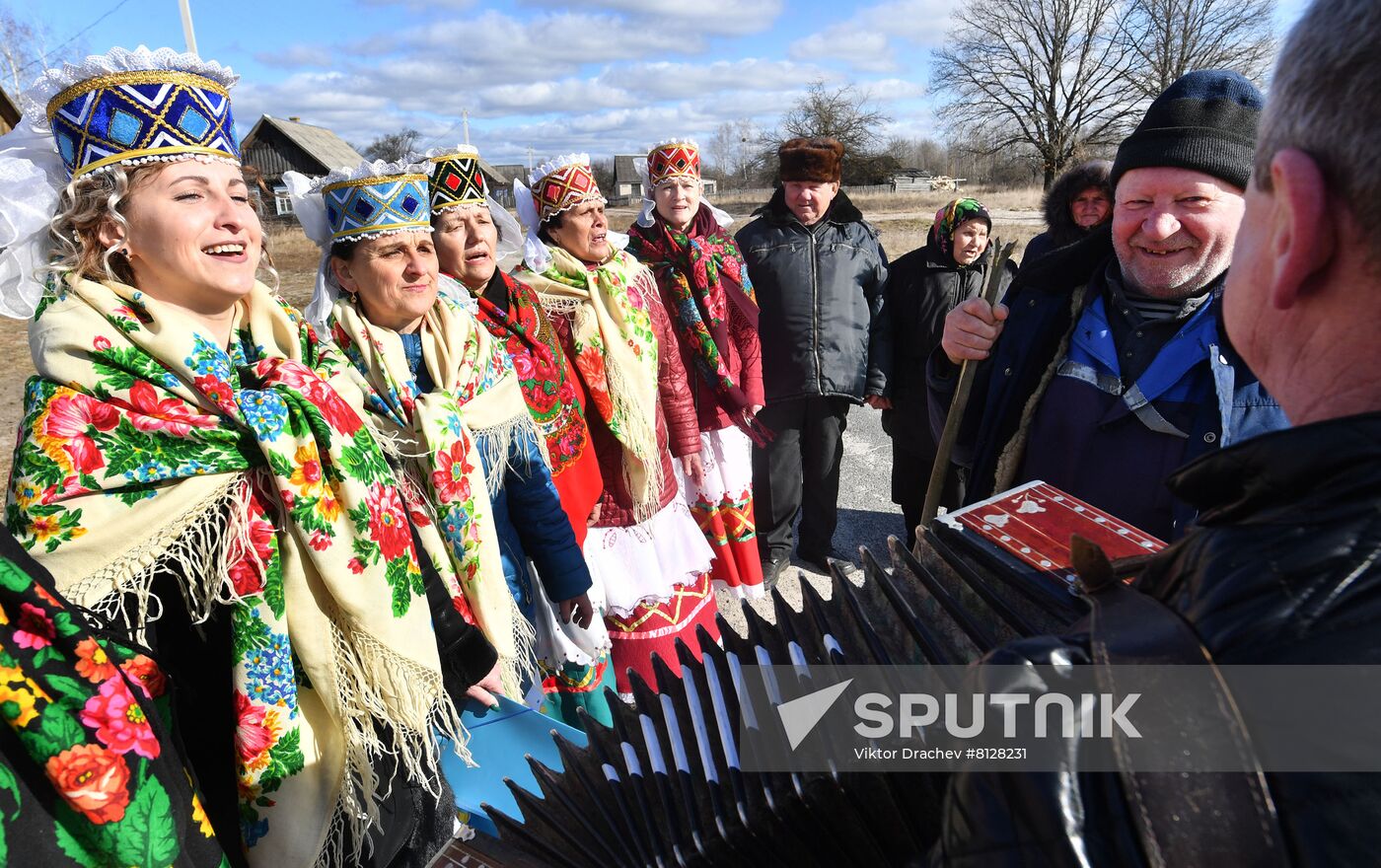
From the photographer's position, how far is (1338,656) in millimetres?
482

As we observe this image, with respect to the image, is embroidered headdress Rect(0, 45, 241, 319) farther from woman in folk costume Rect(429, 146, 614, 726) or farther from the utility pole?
the utility pole

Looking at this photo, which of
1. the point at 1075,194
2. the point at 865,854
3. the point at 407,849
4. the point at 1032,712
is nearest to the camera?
the point at 1032,712

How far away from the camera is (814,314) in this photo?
4.16m

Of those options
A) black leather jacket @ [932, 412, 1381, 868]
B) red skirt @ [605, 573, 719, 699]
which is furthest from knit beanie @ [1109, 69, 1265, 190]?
red skirt @ [605, 573, 719, 699]

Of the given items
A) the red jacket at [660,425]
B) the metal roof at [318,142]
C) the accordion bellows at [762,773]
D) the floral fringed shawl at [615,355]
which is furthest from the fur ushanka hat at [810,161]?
the metal roof at [318,142]

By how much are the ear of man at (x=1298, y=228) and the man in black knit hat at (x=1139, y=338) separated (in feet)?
3.97

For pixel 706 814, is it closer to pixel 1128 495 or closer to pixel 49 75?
pixel 1128 495

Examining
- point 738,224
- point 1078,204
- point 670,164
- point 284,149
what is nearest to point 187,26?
point 670,164

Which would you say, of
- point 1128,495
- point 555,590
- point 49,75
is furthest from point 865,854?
point 49,75

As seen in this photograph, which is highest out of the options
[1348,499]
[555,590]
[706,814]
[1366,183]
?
[1366,183]

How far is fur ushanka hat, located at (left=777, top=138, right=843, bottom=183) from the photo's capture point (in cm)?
409

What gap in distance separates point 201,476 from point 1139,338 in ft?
6.88

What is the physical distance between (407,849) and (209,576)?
0.89m

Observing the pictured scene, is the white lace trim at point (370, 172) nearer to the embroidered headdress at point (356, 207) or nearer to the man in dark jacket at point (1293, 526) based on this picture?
the embroidered headdress at point (356, 207)
